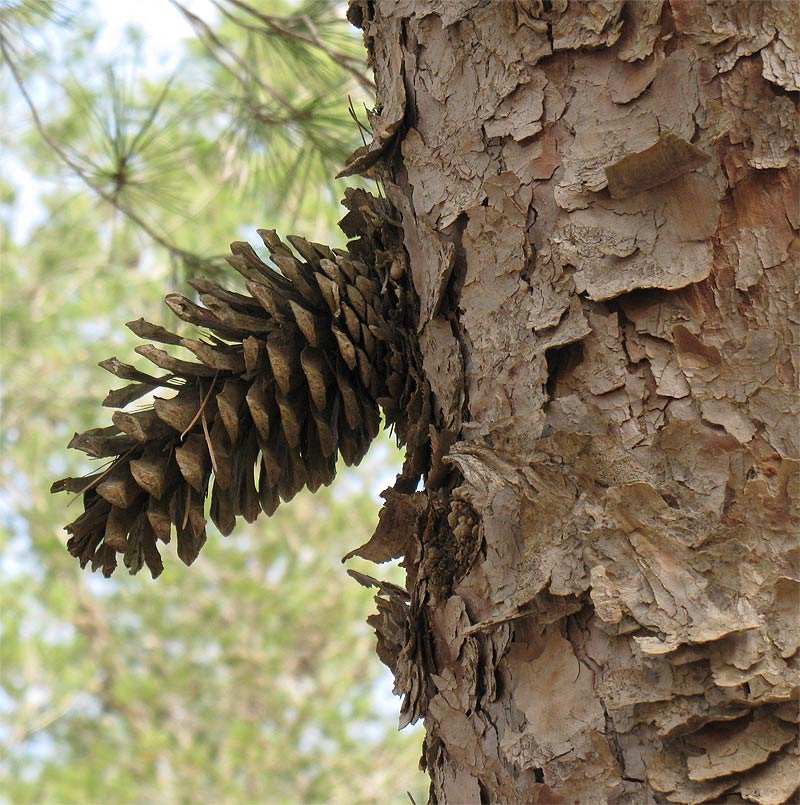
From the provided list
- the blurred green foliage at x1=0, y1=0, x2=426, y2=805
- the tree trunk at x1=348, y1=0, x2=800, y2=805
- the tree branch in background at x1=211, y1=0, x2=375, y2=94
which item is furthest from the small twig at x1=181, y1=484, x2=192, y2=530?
the blurred green foliage at x1=0, y1=0, x2=426, y2=805

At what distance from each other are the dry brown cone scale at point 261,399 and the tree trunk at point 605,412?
0.05 m

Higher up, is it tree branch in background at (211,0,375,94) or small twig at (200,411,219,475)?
tree branch in background at (211,0,375,94)

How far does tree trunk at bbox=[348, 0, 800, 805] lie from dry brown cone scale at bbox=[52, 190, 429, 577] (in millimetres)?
47

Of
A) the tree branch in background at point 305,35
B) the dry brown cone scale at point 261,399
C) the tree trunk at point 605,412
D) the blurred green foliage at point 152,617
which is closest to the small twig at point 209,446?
the dry brown cone scale at point 261,399

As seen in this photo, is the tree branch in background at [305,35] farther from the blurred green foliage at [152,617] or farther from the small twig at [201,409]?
the blurred green foliage at [152,617]

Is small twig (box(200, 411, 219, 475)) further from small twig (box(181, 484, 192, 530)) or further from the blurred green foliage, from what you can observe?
the blurred green foliage

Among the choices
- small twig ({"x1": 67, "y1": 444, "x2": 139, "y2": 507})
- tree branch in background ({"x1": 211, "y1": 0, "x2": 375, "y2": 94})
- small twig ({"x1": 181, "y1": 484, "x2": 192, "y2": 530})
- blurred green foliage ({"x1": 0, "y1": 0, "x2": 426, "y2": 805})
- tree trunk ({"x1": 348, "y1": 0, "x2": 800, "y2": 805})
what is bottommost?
tree trunk ({"x1": 348, "y1": 0, "x2": 800, "y2": 805})

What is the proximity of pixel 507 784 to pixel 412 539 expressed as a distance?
0.15m

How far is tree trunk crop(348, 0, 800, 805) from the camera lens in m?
0.41

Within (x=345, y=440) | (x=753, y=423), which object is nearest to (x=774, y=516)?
(x=753, y=423)

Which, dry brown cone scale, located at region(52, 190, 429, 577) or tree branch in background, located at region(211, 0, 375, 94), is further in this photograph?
tree branch in background, located at region(211, 0, 375, 94)

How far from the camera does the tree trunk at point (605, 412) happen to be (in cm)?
41

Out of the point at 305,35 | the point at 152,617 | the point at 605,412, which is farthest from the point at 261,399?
the point at 152,617

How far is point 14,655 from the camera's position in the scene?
3.60m
